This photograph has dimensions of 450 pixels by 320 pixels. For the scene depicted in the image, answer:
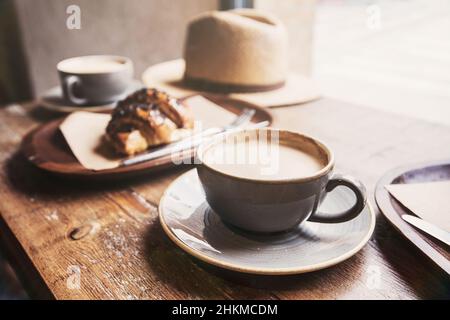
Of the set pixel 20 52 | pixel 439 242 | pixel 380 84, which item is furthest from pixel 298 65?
pixel 439 242

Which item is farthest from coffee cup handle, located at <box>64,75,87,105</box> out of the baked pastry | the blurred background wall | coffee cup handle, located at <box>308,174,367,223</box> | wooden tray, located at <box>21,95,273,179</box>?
the blurred background wall

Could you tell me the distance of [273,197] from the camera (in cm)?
43

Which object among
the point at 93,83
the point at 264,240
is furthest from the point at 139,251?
the point at 93,83

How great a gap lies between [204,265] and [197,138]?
0.32 metres

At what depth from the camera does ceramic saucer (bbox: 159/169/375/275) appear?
416mm

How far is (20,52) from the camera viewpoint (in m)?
1.67

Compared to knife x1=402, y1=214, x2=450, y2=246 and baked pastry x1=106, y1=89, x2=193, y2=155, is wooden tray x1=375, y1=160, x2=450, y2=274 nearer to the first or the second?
knife x1=402, y1=214, x2=450, y2=246

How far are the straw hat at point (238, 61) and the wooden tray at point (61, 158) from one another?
24 cm

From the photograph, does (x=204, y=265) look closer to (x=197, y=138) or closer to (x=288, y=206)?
(x=288, y=206)

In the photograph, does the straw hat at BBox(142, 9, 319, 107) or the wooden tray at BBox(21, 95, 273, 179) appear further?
the straw hat at BBox(142, 9, 319, 107)

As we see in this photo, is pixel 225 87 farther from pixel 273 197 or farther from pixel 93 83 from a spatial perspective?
pixel 273 197

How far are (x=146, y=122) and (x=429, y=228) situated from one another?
0.45 m

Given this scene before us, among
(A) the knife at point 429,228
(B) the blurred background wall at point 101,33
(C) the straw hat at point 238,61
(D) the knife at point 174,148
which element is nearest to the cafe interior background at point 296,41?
(B) the blurred background wall at point 101,33

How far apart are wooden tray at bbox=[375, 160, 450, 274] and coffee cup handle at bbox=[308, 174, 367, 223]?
6 centimetres
